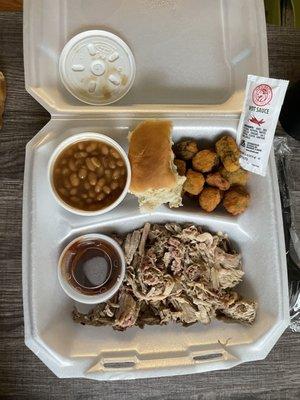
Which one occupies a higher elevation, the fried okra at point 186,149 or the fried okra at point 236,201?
the fried okra at point 186,149

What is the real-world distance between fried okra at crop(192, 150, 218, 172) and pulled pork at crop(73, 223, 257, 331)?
183mm

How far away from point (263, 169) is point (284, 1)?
3.48 feet

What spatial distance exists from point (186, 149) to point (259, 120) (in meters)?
0.23

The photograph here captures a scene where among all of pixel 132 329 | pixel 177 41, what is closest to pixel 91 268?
pixel 132 329

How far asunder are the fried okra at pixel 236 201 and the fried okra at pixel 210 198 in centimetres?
3

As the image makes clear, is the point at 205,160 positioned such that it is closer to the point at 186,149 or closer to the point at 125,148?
the point at 186,149

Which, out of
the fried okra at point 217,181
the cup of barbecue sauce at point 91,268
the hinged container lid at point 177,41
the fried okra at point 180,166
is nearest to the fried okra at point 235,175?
the fried okra at point 217,181

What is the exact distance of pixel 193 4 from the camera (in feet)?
4.90

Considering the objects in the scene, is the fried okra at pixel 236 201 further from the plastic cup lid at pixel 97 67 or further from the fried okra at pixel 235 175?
the plastic cup lid at pixel 97 67

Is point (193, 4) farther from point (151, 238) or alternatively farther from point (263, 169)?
point (151, 238)

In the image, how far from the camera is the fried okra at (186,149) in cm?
133

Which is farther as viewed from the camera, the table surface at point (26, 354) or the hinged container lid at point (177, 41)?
the hinged container lid at point (177, 41)

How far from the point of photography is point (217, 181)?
1.32 metres

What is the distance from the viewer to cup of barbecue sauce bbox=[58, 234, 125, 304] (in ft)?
4.12
